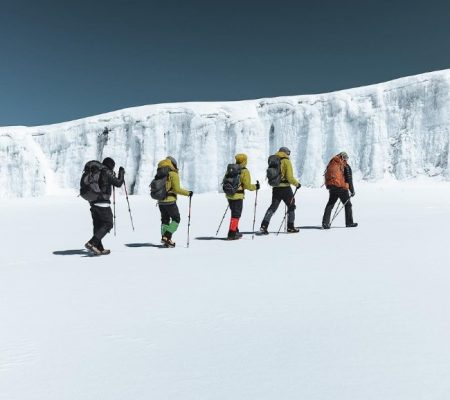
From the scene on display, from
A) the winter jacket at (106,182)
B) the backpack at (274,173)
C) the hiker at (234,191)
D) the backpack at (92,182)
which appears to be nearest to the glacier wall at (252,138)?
the backpack at (274,173)

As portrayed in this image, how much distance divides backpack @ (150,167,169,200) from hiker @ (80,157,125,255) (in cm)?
68

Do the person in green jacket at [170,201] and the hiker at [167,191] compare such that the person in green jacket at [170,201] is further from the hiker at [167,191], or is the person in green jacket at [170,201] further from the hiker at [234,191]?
the hiker at [234,191]

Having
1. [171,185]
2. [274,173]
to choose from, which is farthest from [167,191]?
Answer: [274,173]

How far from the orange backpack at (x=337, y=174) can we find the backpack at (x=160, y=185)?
157 inches

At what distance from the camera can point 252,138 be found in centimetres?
4725

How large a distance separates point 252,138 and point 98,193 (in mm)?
40603

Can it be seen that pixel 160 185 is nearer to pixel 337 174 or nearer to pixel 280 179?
pixel 280 179

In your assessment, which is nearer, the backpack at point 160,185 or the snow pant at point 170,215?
the backpack at point 160,185

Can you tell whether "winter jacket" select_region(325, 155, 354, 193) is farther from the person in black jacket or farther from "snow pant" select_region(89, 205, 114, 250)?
"snow pant" select_region(89, 205, 114, 250)

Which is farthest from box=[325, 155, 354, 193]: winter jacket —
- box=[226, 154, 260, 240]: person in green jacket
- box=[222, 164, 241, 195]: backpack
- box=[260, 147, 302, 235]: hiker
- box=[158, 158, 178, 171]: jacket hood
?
box=[158, 158, 178, 171]: jacket hood

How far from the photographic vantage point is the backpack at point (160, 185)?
8.02 meters

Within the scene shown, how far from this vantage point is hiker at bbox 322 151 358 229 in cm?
1016

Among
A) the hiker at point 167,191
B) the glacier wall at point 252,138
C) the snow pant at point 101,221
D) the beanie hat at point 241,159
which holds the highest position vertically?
the glacier wall at point 252,138

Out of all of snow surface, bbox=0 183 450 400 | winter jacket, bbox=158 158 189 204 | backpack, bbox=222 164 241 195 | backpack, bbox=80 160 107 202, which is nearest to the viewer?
snow surface, bbox=0 183 450 400
